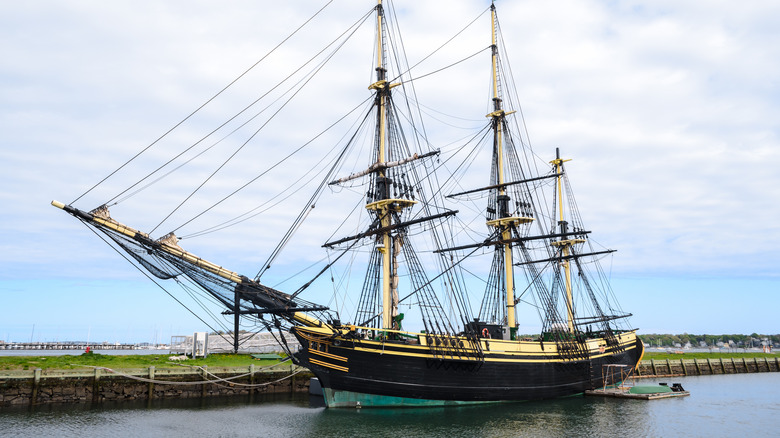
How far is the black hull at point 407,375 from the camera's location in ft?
90.9

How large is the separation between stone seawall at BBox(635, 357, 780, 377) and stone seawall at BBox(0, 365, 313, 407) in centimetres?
4047

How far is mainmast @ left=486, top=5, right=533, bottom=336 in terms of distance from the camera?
39594mm

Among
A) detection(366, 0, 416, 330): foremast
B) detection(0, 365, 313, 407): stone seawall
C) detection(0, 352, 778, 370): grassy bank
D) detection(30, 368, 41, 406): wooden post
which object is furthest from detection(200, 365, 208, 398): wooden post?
detection(366, 0, 416, 330): foremast

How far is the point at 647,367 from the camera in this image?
59.8m

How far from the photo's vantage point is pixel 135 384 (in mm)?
30828

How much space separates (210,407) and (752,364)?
69.9 m

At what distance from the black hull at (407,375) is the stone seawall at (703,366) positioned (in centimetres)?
3171

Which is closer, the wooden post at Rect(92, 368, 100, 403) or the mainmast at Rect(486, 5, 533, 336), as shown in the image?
the wooden post at Rect(92, 368, 100, 403)

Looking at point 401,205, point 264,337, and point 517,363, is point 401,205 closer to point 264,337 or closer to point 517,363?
point 517,363

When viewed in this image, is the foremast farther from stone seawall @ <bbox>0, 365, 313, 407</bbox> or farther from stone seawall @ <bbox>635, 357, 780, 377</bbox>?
stone seawall @ <bbox>635, 357, 780, 377</bbox>

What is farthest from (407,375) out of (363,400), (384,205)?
(384,205)

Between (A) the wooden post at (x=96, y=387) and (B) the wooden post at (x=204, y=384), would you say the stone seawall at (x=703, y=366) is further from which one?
(A) the wooden post at (x=96, y=387)

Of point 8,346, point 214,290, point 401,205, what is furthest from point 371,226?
point 8,346

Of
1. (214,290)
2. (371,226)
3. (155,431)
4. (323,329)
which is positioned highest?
(371,226)
